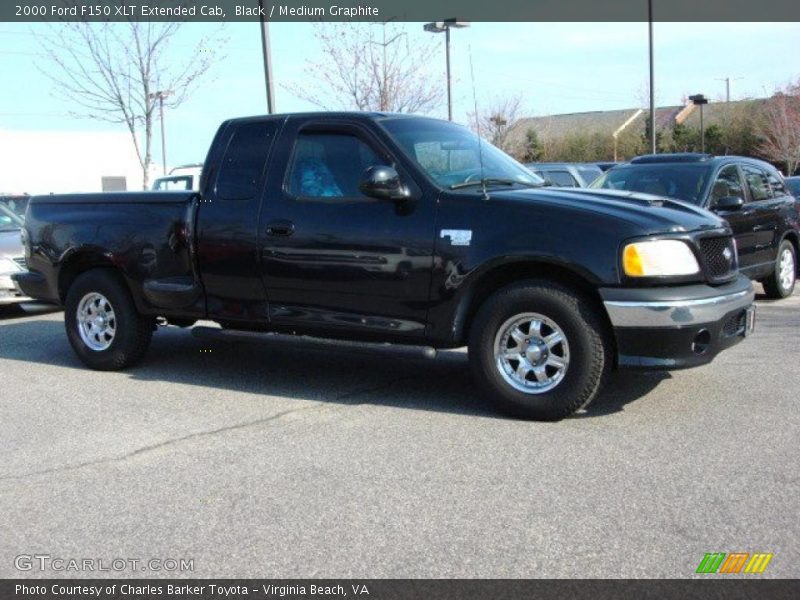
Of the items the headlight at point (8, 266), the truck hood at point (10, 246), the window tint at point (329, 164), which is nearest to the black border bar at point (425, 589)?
the window tint at point (329, 164)

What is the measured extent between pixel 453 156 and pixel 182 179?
17.8 m

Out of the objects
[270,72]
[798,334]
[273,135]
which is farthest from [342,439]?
[270,72]

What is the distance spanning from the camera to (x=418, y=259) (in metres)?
5.66

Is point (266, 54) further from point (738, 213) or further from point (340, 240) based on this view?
point (340, 240)

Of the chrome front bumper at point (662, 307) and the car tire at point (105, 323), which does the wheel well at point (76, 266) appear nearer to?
the car tire at point (105, 323)

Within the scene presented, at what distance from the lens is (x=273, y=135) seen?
6.50 m

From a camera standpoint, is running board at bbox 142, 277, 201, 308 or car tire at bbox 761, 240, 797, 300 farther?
car tire at bbox 761, 240, 797, 300

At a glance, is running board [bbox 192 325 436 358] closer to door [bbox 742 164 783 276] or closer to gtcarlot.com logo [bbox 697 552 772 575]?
gtcarlot.com logo [bbox 697 552 772 575]

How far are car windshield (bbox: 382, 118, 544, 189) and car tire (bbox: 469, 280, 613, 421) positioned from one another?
0.92m

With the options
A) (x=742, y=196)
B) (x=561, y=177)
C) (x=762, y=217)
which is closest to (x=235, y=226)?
(x=742, y=196)

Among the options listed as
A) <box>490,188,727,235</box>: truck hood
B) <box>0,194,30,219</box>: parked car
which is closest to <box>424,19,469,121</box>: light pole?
<box>0,194,30,219</box>: parked car

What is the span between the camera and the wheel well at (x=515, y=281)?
5.32 meters

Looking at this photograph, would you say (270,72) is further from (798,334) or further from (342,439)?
(342,439)

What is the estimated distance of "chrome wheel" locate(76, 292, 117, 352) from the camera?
23.9 ft
